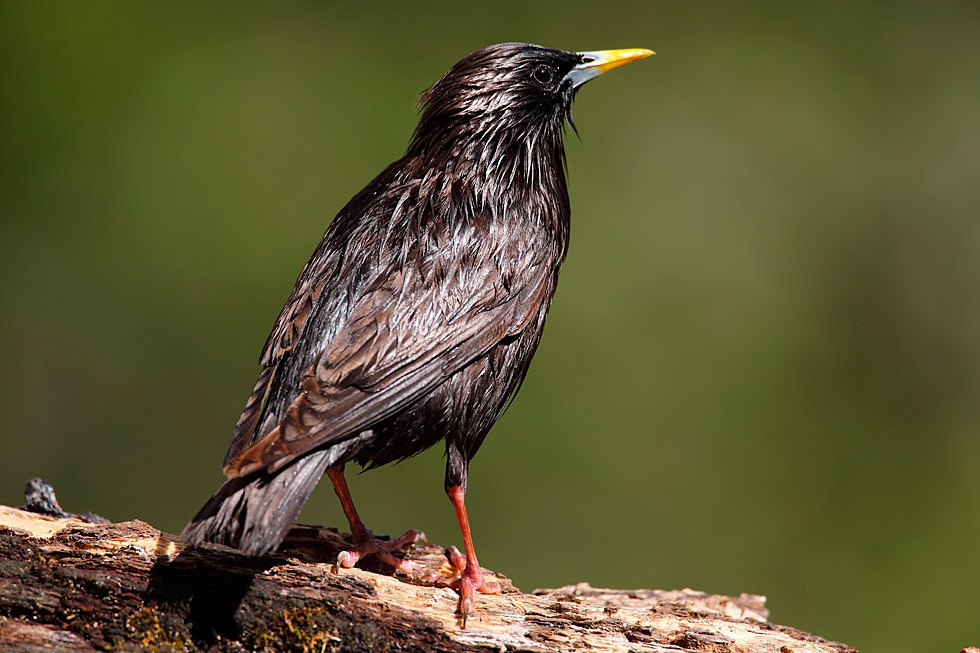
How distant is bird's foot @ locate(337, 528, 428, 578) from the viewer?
390 cm

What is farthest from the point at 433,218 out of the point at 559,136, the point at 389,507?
the point at 389,507

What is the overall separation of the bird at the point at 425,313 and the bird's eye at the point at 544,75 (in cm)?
1

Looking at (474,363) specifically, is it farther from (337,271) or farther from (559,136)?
(559,136)

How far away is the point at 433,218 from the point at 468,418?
0.86 meters

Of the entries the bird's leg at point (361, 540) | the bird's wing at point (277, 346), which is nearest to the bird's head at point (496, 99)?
the bird's wing at point (277, 346)

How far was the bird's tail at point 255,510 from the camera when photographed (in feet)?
9.89

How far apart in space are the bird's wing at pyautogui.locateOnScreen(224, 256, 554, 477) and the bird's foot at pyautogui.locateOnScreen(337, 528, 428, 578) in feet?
2.62

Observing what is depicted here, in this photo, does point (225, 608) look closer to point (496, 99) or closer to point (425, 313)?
point (425, 313)

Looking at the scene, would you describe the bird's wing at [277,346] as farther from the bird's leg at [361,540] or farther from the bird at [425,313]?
the bird's leg at [361,540]

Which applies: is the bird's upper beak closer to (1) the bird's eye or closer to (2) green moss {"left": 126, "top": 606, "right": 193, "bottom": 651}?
(1) the bird's eye

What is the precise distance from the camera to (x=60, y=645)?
3098 millimetres

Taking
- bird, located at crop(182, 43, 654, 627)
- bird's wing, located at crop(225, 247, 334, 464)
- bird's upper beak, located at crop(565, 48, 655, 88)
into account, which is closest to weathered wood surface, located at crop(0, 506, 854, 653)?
bird, located at crop(182, 43, 654, 627)

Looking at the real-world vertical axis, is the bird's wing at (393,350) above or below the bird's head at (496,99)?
below

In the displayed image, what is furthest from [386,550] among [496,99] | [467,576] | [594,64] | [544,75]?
[594,64]
